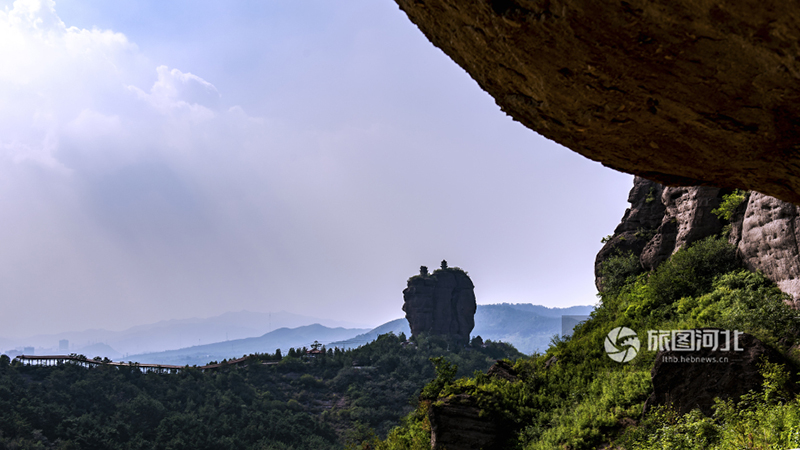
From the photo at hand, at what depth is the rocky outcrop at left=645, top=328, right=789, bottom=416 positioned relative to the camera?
8703 millimetres

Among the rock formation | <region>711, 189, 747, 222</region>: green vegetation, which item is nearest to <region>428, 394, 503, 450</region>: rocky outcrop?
the rock formation

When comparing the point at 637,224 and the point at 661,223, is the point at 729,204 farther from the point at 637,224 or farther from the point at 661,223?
the point at 637,224

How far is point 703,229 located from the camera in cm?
1562

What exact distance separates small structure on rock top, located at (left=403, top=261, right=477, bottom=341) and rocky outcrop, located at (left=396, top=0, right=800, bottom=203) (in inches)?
3493

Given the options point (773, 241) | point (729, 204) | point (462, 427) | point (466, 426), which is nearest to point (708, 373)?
point (773, 241)

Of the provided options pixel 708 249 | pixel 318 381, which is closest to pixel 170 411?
pixel 318 381

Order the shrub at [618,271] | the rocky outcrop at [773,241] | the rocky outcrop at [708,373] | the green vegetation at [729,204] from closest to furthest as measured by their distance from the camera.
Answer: the rocky outcrop at [708,373], the rocky outcrop at [773,241], the green vegetation at [729,204], the shrub at [618,271]

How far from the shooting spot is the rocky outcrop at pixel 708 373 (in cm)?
870

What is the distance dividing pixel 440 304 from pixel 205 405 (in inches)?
2158

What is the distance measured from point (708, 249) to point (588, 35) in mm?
14550

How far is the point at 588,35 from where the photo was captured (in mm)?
2494

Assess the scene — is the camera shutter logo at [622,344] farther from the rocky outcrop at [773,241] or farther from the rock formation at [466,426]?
the rocky outcrop at [773,241]

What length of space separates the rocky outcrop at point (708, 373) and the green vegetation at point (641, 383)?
309 mm

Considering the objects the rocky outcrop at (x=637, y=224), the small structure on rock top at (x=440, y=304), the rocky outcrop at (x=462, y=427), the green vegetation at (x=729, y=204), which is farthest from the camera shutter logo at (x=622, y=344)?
the small structure on rock top at (x=440, y=304)
